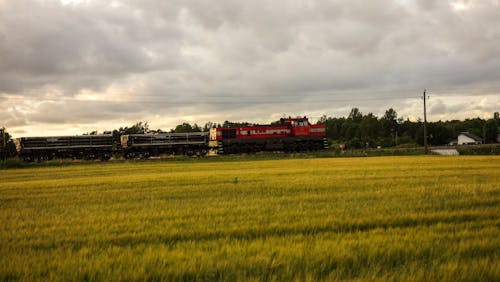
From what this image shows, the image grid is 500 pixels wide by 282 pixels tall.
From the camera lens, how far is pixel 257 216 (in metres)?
8.32

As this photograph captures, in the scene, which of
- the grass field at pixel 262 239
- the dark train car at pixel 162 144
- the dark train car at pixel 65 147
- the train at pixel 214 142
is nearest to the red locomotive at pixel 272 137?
the train at pixel 214 142

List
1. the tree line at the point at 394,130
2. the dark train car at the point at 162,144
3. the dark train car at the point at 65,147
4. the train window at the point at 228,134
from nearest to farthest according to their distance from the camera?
the dark train car at the point at 65,147 < the train window at the point at 228,134 < the dark train car at the point at 162,144 < the tree line at the point at 394,130

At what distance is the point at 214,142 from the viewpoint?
54.7m

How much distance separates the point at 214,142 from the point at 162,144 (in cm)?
753

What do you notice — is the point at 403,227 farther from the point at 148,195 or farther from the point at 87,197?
the point at 87,197

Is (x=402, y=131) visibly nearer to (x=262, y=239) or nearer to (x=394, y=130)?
(x=394, y=130)

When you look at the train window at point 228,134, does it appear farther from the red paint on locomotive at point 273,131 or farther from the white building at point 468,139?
the white building at point 468,139

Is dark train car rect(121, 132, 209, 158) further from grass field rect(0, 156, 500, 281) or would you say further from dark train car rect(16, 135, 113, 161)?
grass field rect(0, 156, 500, 281)

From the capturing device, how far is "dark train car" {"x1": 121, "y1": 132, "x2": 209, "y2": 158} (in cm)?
5438

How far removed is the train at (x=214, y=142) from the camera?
5286 centimetres

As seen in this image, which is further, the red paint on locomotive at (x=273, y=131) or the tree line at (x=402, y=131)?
the tree line at (x=402, y=131)

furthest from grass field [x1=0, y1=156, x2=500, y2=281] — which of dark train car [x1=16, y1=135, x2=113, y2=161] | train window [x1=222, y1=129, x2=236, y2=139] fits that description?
dark train car [x1=16, y1=135, x2=113, y2=161]

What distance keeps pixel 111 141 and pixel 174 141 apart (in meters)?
8.67

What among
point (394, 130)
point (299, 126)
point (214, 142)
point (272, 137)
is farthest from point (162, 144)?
point (394, 130)
